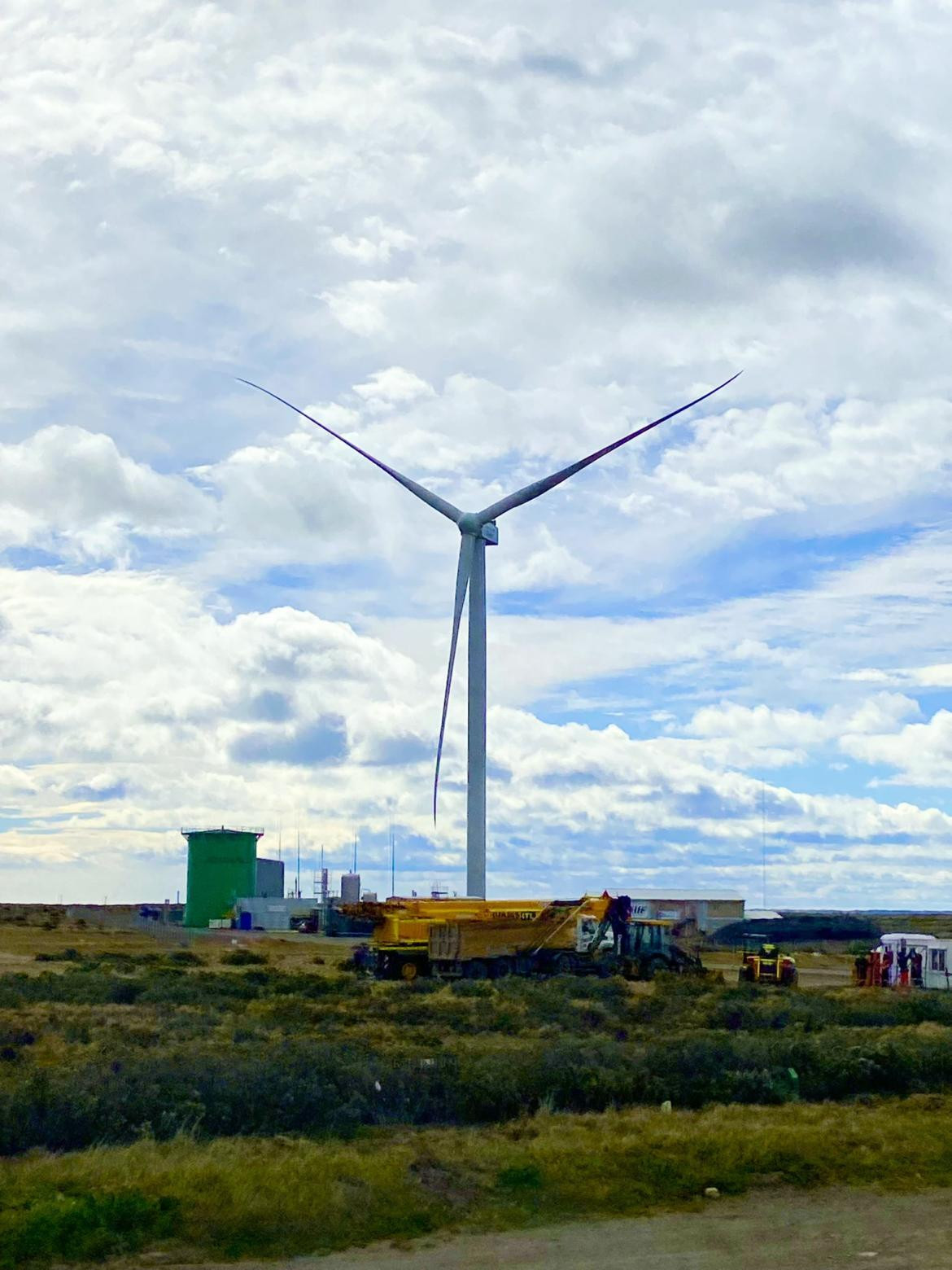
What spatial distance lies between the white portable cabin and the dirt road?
122 ft

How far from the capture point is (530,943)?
170 ft

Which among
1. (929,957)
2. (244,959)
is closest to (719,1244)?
(929,957)

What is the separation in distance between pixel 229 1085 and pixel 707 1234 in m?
6.89

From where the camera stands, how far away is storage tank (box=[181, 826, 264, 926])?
389 feet

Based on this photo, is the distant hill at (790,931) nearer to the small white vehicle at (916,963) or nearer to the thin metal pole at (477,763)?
the thin metal pole at (477,763)

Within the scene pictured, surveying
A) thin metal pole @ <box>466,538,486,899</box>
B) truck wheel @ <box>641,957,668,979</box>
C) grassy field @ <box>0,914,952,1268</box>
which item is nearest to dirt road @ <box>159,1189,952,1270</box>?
grassy field @ <box>0,914,952,1268</box>

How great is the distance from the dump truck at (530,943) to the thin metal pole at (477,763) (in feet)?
12.1

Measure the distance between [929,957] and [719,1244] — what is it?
4052 cm

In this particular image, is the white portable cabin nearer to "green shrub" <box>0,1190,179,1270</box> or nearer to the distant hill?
"green shrub" <box>0,1190,179,1270</box>

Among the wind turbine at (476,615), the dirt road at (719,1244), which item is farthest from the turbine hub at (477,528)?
the dirt road at (719,1244)

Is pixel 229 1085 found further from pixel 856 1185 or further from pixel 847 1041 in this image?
pixel 847 1041

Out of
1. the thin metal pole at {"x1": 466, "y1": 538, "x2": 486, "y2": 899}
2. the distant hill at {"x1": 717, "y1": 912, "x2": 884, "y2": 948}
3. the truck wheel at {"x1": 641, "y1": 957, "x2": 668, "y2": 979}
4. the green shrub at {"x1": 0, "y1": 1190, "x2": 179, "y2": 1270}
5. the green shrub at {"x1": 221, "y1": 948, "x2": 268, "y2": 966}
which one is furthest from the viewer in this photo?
the distant hill at {"x1": 717, "y1": 912, "x2": 884, "y2": 948}

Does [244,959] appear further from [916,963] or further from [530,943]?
[916,963]

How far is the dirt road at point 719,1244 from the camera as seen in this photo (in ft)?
41.3
